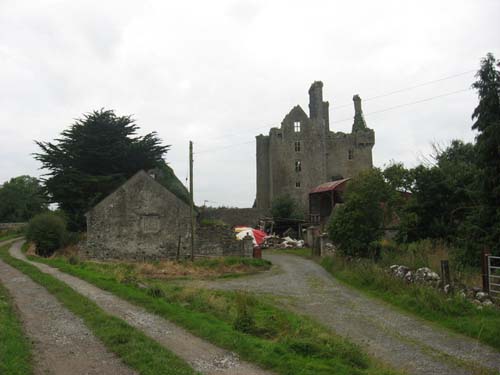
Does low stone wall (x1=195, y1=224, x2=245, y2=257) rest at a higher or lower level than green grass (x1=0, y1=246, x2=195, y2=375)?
higher

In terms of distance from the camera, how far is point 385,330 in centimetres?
1168

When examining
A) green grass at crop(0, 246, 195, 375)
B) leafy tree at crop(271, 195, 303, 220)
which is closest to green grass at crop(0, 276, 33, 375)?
green grass at crop(0, 246, 195, 375)

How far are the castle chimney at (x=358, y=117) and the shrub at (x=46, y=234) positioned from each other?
46.1m

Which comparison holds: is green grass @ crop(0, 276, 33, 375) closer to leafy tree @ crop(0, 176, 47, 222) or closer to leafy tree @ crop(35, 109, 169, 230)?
leafy tree @ crop(35, 109, 169, 230)

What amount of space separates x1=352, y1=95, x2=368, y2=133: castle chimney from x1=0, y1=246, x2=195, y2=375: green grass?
58279 mm

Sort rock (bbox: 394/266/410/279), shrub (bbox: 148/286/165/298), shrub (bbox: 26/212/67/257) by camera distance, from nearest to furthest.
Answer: shrub (bbox: 148/286/165/298) → rock (bbox: 394/266/410/279) → shrub (bbox: 26/212/67/257)

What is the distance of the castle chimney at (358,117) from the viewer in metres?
66.2

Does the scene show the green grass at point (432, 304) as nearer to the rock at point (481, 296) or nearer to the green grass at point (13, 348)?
the rock at point (481, 296)

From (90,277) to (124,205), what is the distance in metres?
13.4

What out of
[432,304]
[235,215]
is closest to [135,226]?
[432,304]

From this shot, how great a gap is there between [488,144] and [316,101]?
1753 inches

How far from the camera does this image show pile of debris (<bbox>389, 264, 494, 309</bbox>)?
12.5 metres

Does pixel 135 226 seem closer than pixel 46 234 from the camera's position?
Yes

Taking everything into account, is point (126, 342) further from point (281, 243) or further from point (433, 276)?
point (281, 243)
